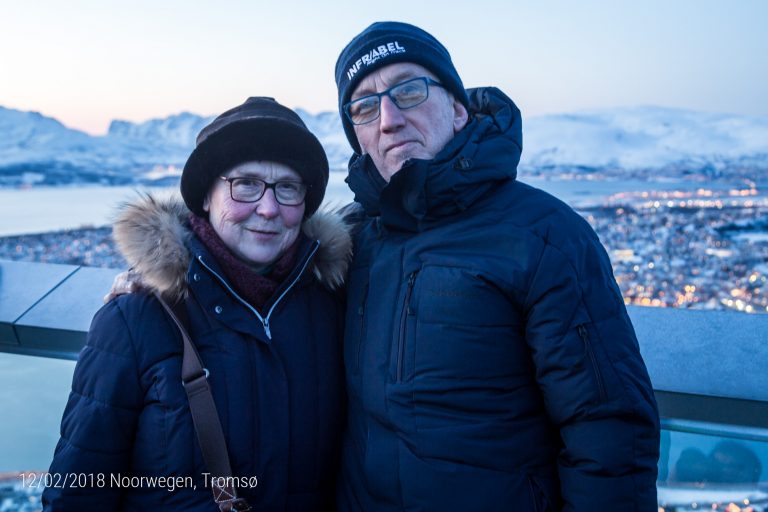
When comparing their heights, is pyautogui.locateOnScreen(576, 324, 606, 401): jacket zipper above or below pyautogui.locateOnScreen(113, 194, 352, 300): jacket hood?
below

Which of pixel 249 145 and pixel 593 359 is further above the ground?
pixel 249 145

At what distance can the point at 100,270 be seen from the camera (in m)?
4.00

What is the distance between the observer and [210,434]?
1.71 metres

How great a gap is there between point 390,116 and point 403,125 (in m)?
0.05

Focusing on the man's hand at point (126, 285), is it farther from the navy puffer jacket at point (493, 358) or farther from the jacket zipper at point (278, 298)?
the navy puffer jacket at point (493, 358)

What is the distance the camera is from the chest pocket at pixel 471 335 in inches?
62.7

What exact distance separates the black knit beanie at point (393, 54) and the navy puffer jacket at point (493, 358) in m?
0.28

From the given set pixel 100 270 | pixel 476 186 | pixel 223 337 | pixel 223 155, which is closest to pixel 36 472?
pixel 100 270

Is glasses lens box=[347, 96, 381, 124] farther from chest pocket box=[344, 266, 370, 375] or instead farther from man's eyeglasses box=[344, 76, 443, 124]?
chest pocket box=[344, 266, 370, 375]

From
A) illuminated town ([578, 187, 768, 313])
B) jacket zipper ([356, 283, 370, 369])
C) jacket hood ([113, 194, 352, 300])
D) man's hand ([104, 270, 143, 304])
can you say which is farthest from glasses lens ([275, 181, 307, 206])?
illuminated town ([578, 187, 768, 313])

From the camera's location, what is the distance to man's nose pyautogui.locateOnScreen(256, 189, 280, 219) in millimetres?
1906

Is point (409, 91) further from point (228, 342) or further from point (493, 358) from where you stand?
point (228, 342)

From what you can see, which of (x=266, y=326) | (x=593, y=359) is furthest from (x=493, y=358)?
(x=266, y=326)

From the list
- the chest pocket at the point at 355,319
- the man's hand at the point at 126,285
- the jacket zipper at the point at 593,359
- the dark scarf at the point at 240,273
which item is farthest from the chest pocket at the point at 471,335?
the man's hand at the point at 126,285
